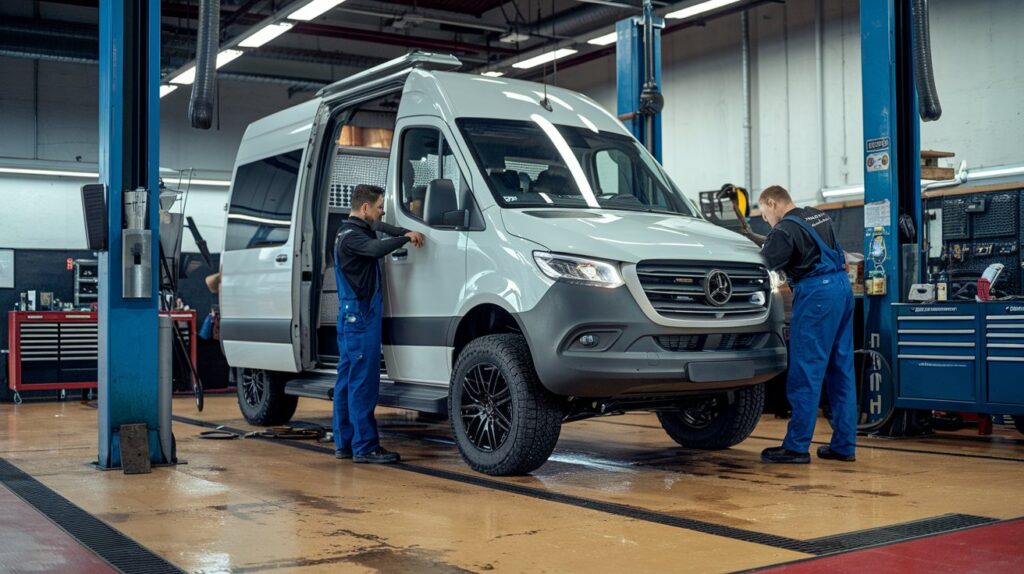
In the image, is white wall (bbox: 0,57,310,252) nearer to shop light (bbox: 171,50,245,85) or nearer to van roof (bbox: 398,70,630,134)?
shop light (bbox: 171,50,245,85)

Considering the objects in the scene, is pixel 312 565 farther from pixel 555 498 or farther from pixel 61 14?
pixel 61 14

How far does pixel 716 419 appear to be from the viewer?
21.0ft

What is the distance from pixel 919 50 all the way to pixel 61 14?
1220 cm

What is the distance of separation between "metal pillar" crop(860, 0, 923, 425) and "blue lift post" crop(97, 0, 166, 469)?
4.82 metres

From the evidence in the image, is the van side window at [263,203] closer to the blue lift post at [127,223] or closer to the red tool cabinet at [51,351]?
the blue lift post at [127,223]

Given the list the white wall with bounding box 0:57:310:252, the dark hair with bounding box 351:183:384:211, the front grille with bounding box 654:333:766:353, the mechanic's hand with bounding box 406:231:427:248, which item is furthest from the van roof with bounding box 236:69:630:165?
the white wall with bounding box 0:57:310:252

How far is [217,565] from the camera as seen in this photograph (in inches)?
138

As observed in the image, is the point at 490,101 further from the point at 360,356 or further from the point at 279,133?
the point at 279,133

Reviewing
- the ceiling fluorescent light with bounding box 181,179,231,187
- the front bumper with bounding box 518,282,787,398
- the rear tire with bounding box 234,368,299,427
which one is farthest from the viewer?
the ceiling fluorescent light with bounding box 181,179,231,187

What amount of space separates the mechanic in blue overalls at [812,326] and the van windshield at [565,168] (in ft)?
2.06

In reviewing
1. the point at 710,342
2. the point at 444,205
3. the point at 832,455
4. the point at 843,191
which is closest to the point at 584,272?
the point at 710,342

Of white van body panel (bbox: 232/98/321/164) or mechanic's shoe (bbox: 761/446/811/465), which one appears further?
white van body panel (bbox: 232/98/321/164)

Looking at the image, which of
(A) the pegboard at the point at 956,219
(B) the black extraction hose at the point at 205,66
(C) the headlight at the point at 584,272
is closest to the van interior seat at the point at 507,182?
(C) the headlight at the point at 584,272

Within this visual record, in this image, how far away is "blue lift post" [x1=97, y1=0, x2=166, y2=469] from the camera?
18.8ft
